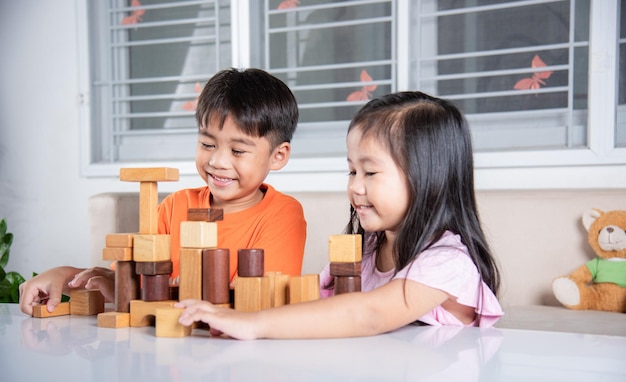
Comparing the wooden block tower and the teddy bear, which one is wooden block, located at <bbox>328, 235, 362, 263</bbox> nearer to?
the wooden block tower

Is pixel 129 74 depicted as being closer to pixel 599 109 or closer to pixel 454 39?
pixel 454 39

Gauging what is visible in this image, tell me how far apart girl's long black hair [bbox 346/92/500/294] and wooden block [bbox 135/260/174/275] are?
36cm

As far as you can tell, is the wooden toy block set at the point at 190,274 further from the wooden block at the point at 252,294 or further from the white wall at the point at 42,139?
the white wall at the point at 42,139

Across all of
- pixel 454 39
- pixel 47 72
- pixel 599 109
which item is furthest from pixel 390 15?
pixel 47 72

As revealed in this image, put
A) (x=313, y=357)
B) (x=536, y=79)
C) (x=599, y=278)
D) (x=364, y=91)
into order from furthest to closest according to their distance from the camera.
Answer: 1. (x=364, y=91)
2. (x=536, y=79)
3. (x=599, y=278)
4. (x=313, y=357)

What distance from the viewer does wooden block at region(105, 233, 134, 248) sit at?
869 mm

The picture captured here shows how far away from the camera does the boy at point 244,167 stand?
1264mm

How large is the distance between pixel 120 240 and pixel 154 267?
6cm

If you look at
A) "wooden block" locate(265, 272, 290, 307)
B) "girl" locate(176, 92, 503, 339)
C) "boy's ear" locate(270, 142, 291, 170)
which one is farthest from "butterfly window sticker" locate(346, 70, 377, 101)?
"wooden block" locate(265, 272, 290, 307)

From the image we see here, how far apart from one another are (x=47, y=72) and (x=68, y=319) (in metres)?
2.70

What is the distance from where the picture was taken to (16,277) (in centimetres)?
192

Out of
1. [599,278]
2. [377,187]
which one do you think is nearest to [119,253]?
[377,187]

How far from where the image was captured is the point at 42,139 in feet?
11.1

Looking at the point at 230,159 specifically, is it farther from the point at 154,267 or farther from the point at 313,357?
the point at 313,357
